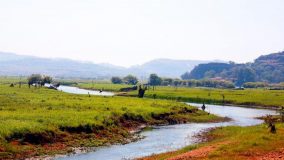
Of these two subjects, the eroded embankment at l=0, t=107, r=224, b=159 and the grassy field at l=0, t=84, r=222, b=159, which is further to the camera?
the grassy field at l=0, t=84, r=222, b=159

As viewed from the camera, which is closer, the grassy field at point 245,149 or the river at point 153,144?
the grassy field at point 245,149

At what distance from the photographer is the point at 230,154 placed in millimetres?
38406

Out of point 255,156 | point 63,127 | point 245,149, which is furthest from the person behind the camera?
point 63,127

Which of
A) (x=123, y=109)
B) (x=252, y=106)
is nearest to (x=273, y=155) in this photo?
(x=123, y=109)

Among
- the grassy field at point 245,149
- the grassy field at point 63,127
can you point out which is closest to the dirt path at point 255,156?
the grassy field at point 245,149

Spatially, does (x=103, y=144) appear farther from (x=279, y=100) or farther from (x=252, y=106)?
(x=279, y=100)

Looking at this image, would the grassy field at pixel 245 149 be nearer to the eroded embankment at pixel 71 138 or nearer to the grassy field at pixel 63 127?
the eroded embankment at pixel 71 138

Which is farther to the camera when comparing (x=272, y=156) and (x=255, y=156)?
(x=255, y=156)

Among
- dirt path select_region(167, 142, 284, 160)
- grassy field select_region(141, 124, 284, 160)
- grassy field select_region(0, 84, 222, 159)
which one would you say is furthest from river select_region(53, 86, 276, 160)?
dirt path select_region(167, 142, 284, 160)

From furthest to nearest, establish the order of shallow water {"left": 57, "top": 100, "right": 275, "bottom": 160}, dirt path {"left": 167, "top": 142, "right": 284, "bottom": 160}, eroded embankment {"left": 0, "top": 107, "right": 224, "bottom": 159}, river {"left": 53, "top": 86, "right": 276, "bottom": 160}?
shallow water {"left": 57, "top": 100, "right": 275, "bottom": 160}
river {"left": 53, "top": 86, "right": 276, "bottom": 160}
eroded embankment {"left": 0, "top": 107, "right": 224, "bottom": 159}
dirt path {"left": 167, "top": 142, "right": 284, "bottom": 160}

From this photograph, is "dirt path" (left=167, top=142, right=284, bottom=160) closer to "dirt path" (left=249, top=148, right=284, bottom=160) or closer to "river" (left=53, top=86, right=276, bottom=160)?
"dirt path" (left=249, top=148, right=284, bottom=160)

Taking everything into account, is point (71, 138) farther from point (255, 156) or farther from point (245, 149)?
point (255, 156)

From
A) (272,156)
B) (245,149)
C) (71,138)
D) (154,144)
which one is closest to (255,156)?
(272,156)

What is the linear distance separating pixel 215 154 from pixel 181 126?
3958 centimetres
